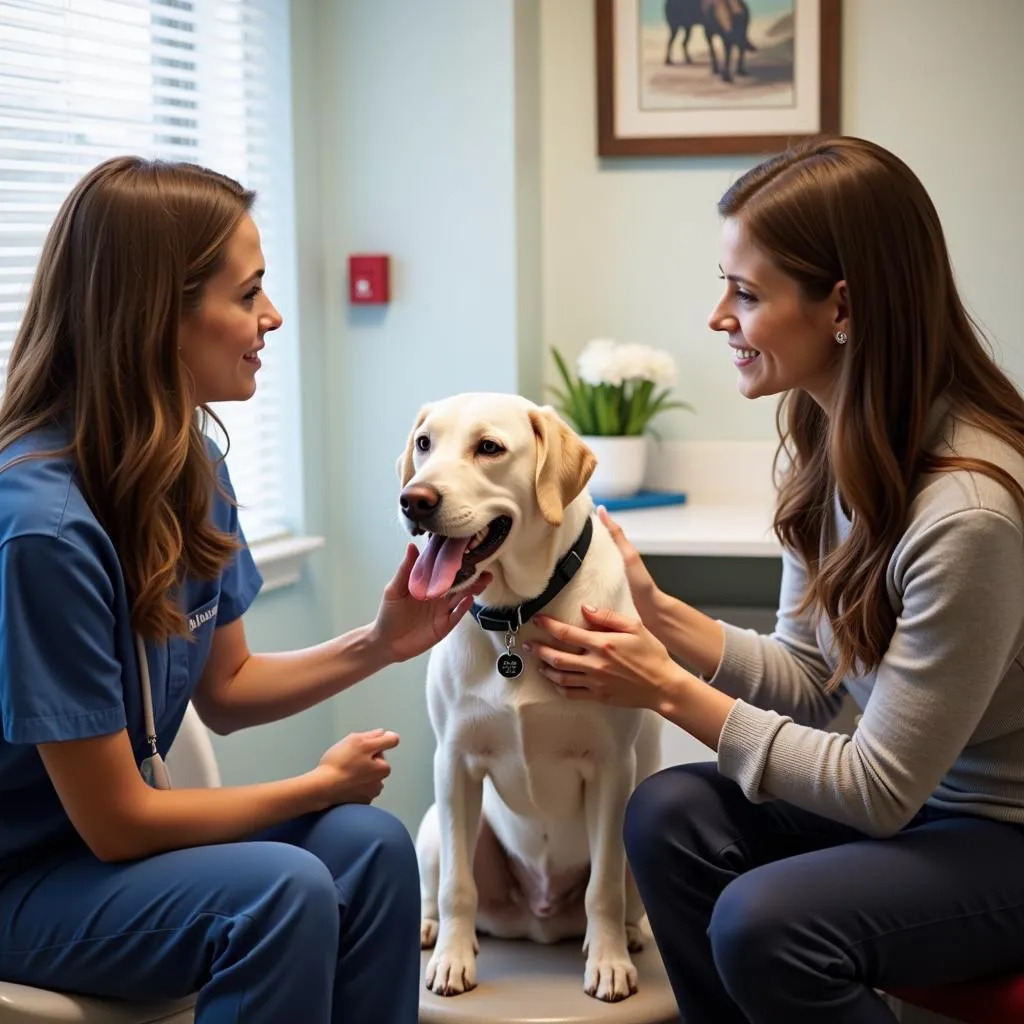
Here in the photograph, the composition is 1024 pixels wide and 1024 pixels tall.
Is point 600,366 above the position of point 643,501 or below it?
above

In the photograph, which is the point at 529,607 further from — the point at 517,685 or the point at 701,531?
the point at 701,531

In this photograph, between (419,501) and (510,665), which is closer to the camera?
(419,501)

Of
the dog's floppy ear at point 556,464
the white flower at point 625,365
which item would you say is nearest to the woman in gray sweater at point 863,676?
the dog's floppy ear at point 556,464

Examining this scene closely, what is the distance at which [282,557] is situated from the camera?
2.50 m

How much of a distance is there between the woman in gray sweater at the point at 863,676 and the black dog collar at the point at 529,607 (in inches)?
2.2

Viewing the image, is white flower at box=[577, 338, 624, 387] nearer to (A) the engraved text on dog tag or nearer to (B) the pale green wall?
(B) the pale green wall

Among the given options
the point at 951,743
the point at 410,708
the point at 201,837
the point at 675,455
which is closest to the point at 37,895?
the point at 201,837

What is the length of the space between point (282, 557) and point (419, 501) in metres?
1.13

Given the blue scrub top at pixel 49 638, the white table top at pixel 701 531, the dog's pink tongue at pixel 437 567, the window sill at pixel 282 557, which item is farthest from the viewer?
the window sill at pixel 282 557

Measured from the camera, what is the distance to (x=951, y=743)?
1344 millimetres

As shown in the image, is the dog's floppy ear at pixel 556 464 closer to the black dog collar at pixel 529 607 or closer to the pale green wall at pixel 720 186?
the black dog collar at pixel 529 607

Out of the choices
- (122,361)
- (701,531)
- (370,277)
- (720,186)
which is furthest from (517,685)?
(720,186)

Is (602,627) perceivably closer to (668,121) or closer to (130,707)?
(130,707)

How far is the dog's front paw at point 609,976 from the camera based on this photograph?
1.62m
